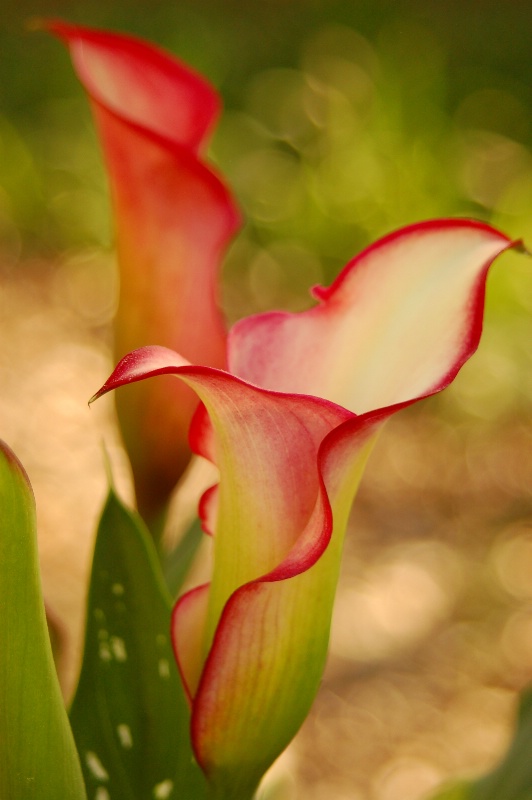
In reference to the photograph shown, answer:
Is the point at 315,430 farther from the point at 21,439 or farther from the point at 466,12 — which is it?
the point at 466,12

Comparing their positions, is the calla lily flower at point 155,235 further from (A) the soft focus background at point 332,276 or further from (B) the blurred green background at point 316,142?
(B) the blurred green background at point 316,142

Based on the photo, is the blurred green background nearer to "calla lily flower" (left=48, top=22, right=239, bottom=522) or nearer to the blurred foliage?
A: the blurred foliage

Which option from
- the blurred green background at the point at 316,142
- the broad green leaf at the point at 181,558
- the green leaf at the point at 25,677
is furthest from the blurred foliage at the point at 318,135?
the green leaf at the point at 25,677

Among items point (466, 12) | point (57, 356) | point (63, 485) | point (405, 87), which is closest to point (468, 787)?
point (63, 485)

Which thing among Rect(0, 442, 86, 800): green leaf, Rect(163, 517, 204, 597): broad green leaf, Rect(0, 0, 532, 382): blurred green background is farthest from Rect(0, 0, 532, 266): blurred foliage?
Rect(0, 442, 86, 800): green leaf

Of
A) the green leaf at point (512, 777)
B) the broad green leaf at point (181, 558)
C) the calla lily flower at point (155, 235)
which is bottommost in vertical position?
the green leaf at point (512, 777)

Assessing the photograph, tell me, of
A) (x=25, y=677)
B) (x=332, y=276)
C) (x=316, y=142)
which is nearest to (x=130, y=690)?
(x=25, y=677)

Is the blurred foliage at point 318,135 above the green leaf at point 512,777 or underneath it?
underneath
